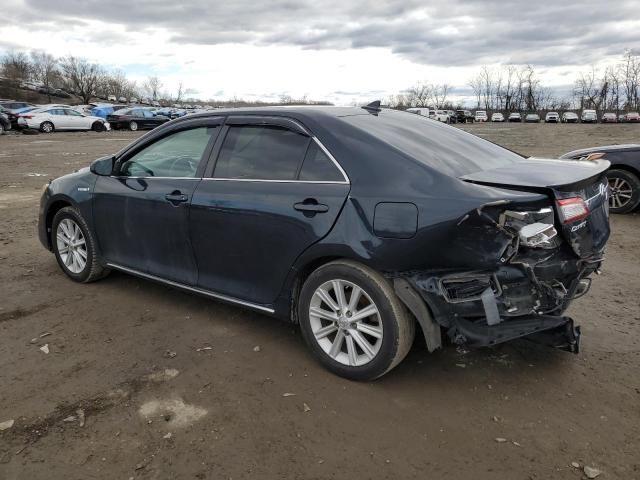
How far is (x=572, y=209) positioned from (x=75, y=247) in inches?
169

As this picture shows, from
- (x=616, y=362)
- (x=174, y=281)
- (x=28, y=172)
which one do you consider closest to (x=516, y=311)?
(x=616, y=362)

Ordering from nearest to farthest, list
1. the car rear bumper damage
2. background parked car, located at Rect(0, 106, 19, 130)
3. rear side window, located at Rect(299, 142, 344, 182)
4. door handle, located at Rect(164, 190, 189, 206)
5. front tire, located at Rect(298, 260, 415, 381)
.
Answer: the car rear bumper damage
front tire, located at Rect(298, 260, 415, 381)
rear side window, located at Rect(299, 142, 344, 182)
door handle, located at Rect(164, 190, 189, 206)
background parked car, located at Rect(0, 106, 19, 130)

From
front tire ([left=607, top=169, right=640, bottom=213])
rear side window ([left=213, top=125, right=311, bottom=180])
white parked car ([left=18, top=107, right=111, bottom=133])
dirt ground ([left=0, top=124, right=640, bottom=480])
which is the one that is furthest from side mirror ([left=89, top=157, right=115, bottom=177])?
white parked car ([left=18, top=107, right=111, bottom=133])

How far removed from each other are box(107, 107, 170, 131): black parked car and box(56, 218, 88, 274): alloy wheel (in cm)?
3236

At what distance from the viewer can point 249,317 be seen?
4.30 metres

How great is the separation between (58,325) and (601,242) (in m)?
3.96

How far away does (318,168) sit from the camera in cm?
341

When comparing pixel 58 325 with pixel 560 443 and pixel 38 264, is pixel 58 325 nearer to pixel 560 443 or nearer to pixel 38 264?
pixel 38 264

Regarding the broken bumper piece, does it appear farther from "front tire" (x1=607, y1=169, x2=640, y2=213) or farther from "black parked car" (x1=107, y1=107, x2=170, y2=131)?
"black parked car" (x1=107, y1=107, x2=170, y2=131)

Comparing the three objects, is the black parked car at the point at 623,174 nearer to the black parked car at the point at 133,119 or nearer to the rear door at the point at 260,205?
the rear door at the point at 260,205

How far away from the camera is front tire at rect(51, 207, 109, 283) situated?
16.1 feet

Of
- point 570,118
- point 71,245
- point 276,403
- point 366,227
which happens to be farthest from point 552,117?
point 276,403

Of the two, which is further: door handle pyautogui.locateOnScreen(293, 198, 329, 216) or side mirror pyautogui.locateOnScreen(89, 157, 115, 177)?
side mirror pyautogui.locateOnScreen(89, 157, 115, 177)

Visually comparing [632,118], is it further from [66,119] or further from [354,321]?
[354,321]
